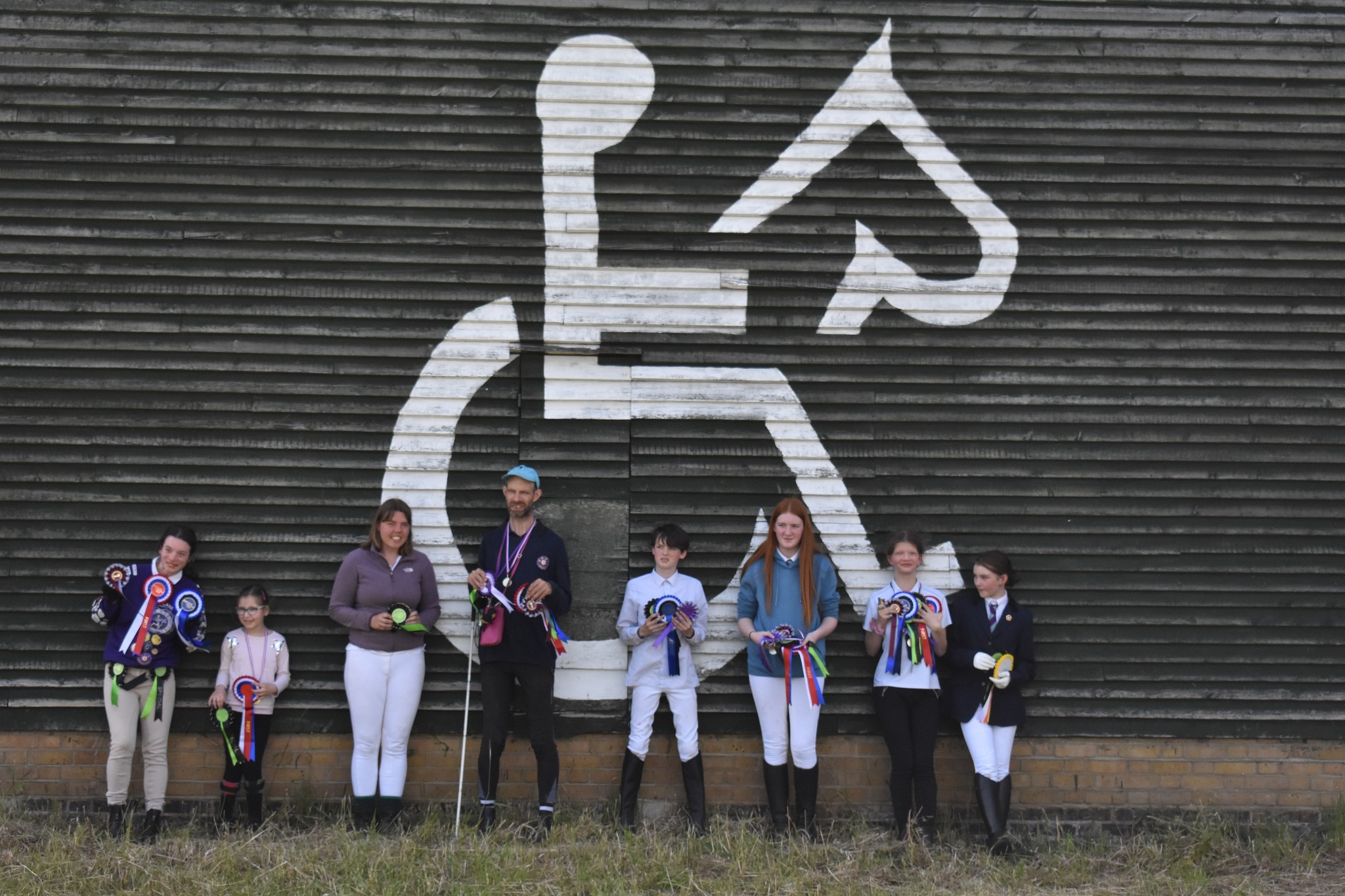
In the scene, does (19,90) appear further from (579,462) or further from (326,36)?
(579,462)

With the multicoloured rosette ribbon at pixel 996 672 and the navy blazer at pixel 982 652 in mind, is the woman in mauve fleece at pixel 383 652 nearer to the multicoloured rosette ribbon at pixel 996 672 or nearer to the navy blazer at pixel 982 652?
the navy blazer at pixel 982 652

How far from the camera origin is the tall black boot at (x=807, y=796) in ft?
19.3

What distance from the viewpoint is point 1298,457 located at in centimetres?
635

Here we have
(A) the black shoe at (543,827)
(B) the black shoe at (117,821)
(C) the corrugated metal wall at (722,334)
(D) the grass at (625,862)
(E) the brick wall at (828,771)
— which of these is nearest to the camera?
(D) the grass at (625,862)

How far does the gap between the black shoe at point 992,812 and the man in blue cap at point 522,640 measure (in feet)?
7.51

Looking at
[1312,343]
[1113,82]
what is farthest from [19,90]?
[1312,343]

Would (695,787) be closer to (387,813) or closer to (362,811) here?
(387,813)

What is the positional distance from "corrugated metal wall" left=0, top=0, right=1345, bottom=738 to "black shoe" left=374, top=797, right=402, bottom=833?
55 cm

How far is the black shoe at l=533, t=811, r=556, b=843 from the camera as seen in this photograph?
5648 mm

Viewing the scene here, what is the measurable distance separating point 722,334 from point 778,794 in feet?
8.54

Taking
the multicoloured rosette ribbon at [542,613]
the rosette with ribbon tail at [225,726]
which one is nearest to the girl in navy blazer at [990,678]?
the multicoloured rosette ribbon at [542,613]

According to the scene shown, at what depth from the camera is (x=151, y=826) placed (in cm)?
576

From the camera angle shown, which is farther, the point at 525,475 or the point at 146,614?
the point at 525,475

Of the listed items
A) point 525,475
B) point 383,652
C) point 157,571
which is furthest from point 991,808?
point 157,571
